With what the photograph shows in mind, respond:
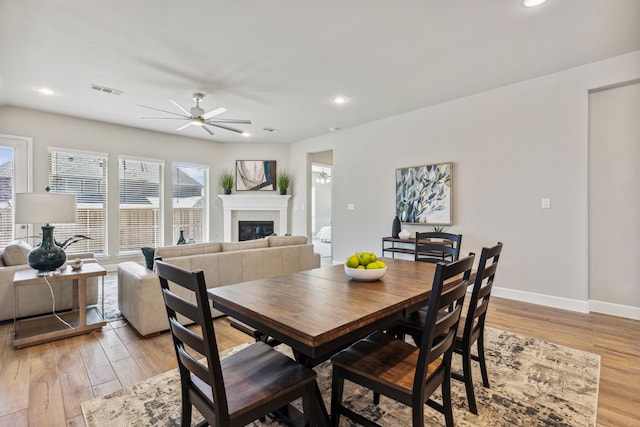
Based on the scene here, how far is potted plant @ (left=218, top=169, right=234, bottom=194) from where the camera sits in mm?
6999

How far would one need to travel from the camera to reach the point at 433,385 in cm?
131

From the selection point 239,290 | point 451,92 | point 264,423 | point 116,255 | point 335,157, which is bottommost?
point 264,423

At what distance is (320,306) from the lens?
133 cm

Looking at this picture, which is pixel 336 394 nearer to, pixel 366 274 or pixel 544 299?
pixel 366 274

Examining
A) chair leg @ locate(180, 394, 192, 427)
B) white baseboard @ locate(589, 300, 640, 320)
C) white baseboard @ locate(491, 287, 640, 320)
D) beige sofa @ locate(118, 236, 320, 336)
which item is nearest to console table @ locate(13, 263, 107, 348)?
beige sofa @ locate(118, 236, 320, 336)

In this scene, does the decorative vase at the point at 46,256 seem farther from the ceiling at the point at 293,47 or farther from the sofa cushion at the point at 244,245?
the ceiling at the point at 293,47

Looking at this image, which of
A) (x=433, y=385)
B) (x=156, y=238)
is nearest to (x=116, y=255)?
(x=156, y=238)

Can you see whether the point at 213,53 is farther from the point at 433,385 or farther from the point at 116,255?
the point at 116,255

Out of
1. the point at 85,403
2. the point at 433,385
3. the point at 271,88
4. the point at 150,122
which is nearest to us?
the point at 433,385

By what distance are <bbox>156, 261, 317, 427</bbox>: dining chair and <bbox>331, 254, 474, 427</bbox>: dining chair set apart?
0.70ft

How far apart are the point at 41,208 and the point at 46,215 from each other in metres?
0.07

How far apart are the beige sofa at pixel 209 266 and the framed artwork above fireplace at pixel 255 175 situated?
356 centimetres

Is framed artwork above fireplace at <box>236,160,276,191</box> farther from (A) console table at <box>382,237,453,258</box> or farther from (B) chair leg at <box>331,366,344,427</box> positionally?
(B) chair leg at <box>331,366,344,427</box>

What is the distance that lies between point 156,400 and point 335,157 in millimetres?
5030
